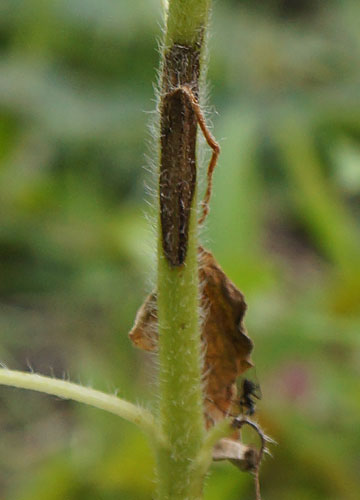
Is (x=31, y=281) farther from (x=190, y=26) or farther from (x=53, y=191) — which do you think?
(x=190, y=26)

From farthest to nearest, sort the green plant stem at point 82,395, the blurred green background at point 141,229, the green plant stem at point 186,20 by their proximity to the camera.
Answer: the blurred green background at point 141,229 < the green plant stem at point 82,395 < the green plant stem at point 186,20

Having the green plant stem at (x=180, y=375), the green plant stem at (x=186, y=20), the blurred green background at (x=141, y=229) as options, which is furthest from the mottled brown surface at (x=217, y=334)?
the blurred green background at (x=141, y=229)

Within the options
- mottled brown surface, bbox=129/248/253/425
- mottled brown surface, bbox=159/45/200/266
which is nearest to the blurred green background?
mottled brown surface, bbox=129/248/253/425

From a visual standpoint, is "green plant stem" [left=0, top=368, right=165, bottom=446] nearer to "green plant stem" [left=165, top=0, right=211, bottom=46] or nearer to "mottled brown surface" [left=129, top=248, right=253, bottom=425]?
"mottled brown surface" [left=129, top=248, right=253, bottom=425]

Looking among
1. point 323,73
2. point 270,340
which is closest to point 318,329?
point 270,340

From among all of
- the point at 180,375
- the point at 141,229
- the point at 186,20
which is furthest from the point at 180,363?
the point at 141,229

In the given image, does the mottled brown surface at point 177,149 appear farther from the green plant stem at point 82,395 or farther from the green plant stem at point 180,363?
the green plant stem at point 82,395

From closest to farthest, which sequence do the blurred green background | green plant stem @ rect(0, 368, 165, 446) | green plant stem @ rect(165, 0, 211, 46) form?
green plant stem @ rect(165, 0, 211, 46)
green plant stem @ rect(0, 368, 165, 446)
the blurred green background
